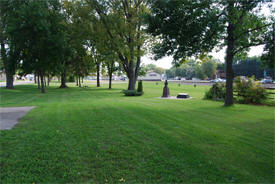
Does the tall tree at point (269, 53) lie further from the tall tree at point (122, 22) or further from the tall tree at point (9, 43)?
the tall tree at point (9, 43)

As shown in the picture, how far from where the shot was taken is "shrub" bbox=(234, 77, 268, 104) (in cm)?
1415

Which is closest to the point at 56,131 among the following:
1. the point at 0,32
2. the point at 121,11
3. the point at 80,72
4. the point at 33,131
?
the point at 33,131

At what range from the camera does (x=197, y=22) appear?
977 centimetres

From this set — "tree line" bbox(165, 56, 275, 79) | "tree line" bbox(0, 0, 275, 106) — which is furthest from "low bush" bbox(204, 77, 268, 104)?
"tree line" bbox(165, 56, 275, 79)

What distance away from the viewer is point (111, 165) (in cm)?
412

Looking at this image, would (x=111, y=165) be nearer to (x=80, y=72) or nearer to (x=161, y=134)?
(x=161, y=134)

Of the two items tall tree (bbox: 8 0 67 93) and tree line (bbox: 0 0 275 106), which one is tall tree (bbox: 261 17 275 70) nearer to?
tree line (bbox: 0 0 275 106)

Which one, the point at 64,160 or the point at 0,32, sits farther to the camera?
the point at 0,32

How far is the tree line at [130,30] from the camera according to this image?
389 inches

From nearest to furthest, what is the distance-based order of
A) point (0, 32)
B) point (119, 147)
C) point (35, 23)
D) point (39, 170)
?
1. point (39, 170)
2. point (119, 147)
3. point (35, 23)
4. point (0, 32)

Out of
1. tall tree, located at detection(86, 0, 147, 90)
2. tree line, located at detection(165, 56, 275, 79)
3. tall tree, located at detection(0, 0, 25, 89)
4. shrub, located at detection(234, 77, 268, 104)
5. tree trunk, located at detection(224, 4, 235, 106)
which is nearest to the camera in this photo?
tree trunk, located at detection(224, 4, 235, 106)

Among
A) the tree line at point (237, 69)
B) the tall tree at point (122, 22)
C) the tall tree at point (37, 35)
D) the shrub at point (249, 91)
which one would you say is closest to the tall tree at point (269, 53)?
the shrub at point (249, 91)

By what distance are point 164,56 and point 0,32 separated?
27.4 m

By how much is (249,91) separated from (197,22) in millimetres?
7574
